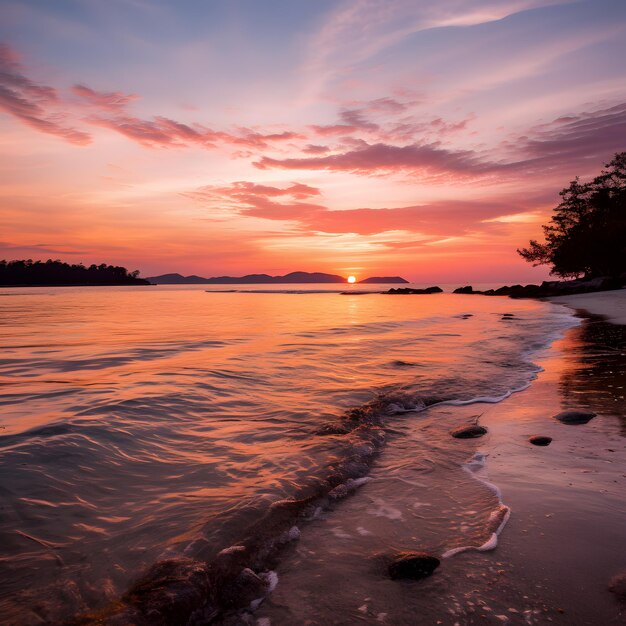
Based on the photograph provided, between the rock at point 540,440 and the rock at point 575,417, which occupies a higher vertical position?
the rock at point 575,417

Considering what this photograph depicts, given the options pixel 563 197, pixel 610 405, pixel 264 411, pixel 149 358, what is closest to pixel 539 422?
pixel 610 405

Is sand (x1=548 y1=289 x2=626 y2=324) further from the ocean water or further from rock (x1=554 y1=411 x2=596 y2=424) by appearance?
rock (x1=554 y1=411 x2=596 y2=424)

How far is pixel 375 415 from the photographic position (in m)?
7.58

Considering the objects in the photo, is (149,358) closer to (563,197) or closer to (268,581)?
(268,581)

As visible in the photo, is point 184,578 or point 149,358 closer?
point 184,578

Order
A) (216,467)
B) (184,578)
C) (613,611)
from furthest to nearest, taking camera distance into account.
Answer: (216,467)
(184,578)
(613,611)

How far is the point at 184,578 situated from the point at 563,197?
248 ft

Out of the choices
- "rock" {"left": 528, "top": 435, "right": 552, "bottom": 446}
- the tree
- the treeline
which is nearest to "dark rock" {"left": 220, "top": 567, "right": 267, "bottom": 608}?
"rock" {"left": 528, "top": 435, "right": 552, "bottom": 446}

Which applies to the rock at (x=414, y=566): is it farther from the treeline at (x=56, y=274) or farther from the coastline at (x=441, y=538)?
the treeline at (x=56, y=274)

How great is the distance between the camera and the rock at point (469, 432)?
6199 mm

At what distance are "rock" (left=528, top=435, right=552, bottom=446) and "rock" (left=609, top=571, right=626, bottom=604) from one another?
2902 millimetres

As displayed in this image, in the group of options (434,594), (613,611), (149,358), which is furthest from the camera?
(149,358)

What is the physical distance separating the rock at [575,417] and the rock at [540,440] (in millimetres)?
1060

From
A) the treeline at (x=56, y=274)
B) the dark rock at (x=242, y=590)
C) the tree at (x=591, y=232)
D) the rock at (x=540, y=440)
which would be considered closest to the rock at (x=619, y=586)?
the dark rock at (x=242, y=590)
